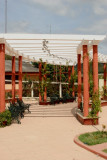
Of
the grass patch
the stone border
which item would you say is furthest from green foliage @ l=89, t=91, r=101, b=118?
the stone border

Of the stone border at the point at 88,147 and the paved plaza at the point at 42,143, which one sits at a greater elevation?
the stone border at the point at 88,147

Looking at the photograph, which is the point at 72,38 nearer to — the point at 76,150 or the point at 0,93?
the point at 0,93

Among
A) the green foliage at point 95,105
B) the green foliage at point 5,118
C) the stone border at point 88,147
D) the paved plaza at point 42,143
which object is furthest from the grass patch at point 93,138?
the green foliage at point 5,118

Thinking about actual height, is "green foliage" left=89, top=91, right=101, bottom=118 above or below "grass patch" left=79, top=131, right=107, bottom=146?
above

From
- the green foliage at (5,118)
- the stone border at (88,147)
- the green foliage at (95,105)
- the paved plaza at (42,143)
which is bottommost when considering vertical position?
the paved plaza at (42,143)

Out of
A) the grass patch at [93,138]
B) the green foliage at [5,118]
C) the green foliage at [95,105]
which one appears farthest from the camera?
the green foliage at [95,105]

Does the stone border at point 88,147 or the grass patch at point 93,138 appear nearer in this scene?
the stone border at point 88,147

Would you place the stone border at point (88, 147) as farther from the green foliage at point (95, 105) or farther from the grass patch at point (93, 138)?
the green foliage at point (95, 105)

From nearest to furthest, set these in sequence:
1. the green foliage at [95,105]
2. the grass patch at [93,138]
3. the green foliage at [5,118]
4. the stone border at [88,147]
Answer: the stone border at [88,147]
the grass patch at [93,138]
the green foliage at [5,118]
the green foliage at [95,105]

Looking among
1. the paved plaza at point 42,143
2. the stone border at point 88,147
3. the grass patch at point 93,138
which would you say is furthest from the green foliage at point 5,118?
the stone border at point 88,147

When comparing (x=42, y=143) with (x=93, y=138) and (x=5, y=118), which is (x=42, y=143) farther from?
(x=5, y=118)

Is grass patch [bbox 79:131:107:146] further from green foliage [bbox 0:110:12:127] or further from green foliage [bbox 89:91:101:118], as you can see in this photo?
green foliage [bbox 0:110:12:127]

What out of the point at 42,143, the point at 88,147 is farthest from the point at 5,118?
the point at 88,147

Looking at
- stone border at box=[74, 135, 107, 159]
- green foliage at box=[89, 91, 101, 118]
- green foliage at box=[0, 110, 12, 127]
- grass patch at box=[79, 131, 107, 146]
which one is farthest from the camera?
green foliage at box=[89, 91, 101, 118]
